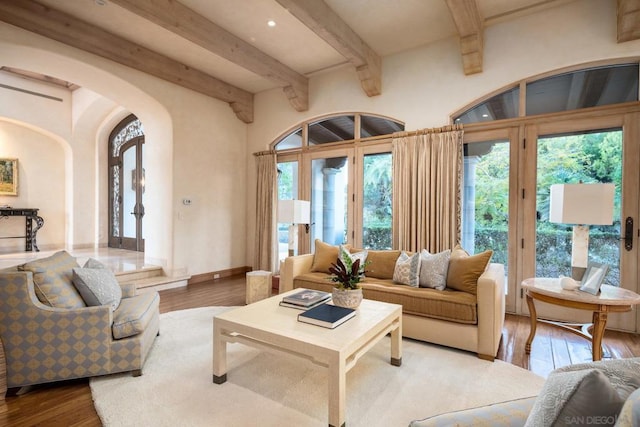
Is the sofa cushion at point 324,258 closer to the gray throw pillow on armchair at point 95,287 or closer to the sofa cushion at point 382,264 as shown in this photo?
the sofa cushion at point 382,264

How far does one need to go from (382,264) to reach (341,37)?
2.78 m

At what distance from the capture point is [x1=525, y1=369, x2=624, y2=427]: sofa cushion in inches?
27.7

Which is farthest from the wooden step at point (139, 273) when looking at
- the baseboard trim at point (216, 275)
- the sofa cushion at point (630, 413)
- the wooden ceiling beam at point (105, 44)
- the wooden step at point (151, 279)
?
the sofa cushion at point (630, 413)

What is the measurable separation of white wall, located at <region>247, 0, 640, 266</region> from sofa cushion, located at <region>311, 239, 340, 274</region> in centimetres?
213

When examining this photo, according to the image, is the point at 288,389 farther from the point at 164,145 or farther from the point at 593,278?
the point at 164,145

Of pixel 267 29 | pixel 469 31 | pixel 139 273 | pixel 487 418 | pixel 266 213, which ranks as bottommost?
pixel 139 273

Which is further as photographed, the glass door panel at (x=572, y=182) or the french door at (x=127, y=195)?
the french door at (x=127, y=195)

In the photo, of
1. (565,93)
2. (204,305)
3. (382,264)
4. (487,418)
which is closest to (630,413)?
(487,418)

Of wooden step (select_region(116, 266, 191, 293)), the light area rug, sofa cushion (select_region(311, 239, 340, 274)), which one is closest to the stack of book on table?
the light area rug

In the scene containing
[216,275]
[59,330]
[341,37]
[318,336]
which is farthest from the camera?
[216,275]

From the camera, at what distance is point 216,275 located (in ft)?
19.2

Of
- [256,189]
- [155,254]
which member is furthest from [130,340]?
[256,189]

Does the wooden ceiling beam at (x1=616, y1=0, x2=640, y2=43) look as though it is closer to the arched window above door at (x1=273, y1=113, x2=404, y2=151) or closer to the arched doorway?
the arched window above door at (x1=273, y1=113, x2=404, y2=151)

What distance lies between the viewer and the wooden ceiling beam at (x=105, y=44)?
3.44 meters
